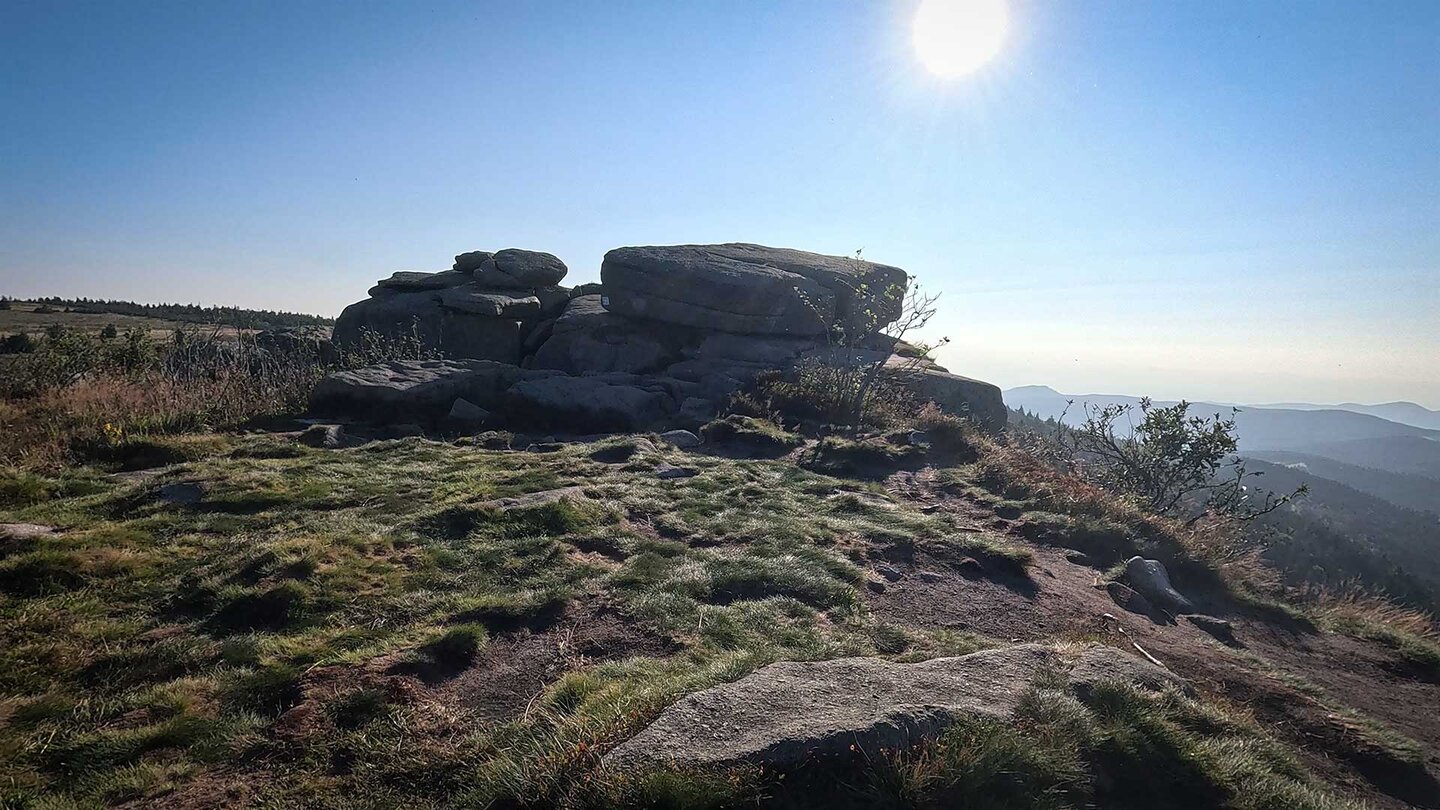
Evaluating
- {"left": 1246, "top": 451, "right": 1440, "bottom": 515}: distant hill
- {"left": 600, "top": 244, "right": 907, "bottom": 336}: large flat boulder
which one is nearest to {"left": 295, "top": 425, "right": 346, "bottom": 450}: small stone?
{"left": 600, "top": 244, "right": 907, "bottom": 336}: large flat boulder

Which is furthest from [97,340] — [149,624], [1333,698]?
→ [1333,698]

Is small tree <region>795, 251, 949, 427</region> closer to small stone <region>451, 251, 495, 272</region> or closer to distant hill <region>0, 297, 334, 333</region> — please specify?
small stone <region>451, 251, 495, 272</region>

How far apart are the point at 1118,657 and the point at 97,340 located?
2138cm

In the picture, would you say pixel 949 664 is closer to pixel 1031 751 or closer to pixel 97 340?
pixel 1031 751

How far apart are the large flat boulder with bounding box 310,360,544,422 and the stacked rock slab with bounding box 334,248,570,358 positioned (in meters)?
4.89

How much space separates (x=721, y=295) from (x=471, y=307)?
8.02 metres

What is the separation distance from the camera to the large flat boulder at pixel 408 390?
13820 mm

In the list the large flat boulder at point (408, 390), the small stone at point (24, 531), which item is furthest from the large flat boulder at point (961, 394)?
the small stone at point (24, 531)

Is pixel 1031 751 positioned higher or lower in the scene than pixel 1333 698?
higher

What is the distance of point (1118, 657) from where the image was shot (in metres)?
4.82

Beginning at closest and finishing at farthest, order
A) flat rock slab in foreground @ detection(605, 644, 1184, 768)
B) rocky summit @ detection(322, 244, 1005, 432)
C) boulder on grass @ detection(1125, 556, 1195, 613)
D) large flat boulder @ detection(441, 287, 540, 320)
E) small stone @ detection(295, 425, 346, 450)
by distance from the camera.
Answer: flat rock slab in foreground @ detection(605, 644, 1184, 768) < boulder on grass @ detection(1125, 556, 1195, 613) < small stone @ detection(295, 425, 346, 450) < rocky summit @ detection(322, 244, 1005, 432) < large flat boulder @ detection(441, 287, 540, 320)

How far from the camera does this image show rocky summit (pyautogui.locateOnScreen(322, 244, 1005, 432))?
19.1 meters

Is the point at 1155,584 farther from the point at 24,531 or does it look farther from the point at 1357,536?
the point at 1357,536

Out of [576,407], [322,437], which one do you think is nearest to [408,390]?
[322,437]
